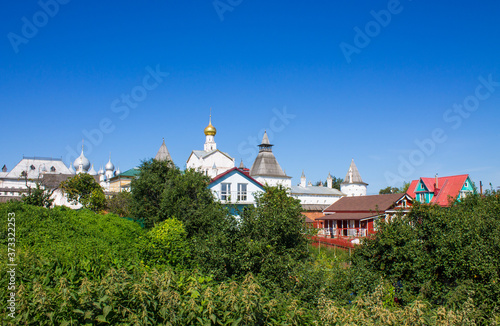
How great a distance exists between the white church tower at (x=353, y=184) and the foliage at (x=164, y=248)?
76.5 m

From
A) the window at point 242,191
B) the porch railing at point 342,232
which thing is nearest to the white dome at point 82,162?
the porch railing at point 342,232

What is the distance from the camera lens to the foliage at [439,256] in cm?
985

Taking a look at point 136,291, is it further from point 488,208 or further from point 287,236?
point 488,208

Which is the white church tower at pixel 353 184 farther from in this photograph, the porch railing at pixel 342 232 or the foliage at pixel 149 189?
the foliage at pixel 149 189

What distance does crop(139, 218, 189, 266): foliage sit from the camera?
1537 centimetres

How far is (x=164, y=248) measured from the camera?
15742 millimetres

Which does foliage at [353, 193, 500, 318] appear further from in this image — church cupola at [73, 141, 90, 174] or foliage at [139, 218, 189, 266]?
church cupola at [73, 141, 90, 174]

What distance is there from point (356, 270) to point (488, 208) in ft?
29.8

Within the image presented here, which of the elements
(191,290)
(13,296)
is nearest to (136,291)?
(191,290)

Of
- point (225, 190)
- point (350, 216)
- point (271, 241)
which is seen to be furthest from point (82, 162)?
point (271, 241)

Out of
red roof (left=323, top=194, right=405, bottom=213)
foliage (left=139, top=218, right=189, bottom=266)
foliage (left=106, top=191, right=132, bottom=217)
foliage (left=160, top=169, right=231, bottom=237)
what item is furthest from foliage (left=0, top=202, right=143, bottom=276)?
red roof (left=323, top=194, right=405, bottom=213)

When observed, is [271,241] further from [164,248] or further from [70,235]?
[70,235]

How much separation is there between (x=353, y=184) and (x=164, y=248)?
255 ft

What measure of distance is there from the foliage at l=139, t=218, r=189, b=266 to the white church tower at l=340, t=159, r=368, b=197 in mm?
76488
